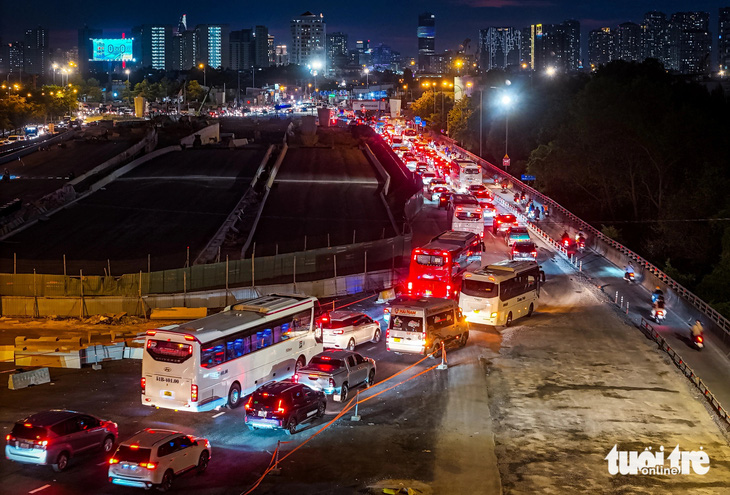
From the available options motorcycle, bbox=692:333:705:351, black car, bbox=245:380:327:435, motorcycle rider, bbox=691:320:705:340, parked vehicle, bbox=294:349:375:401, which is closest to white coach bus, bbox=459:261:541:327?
motorcycle rider, bbox=691:320:705:340

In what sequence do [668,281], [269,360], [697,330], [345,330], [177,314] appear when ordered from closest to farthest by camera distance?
[269,360], [345,330], [697,330], [177,314], [668,281]

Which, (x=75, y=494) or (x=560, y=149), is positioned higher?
(x=560, y=149)

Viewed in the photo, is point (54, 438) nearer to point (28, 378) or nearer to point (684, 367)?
point (28, 378)

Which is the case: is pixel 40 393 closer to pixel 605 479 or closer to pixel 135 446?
pixel 135 446

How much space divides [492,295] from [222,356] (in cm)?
1399

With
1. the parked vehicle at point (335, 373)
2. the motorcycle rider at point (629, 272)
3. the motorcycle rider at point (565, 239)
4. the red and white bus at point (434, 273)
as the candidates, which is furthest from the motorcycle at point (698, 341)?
the motorcycle rider at point (565, 239)

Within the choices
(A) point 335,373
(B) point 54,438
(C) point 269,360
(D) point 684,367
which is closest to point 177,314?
(C) point 269,360

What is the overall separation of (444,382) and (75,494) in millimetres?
12366

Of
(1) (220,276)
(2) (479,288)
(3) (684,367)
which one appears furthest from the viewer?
(1) (220,276)

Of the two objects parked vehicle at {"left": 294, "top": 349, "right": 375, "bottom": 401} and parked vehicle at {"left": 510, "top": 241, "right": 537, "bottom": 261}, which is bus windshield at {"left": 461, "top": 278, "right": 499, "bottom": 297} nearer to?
parked vehicle at {"left": 294, "top": 349, "right": 375, "bottom": 401}

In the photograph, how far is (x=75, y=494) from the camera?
17.2 metres

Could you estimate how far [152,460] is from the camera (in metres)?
17.2

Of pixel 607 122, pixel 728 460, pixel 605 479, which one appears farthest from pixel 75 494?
pixel 607 122

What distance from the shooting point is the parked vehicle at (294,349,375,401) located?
23.5 meters
